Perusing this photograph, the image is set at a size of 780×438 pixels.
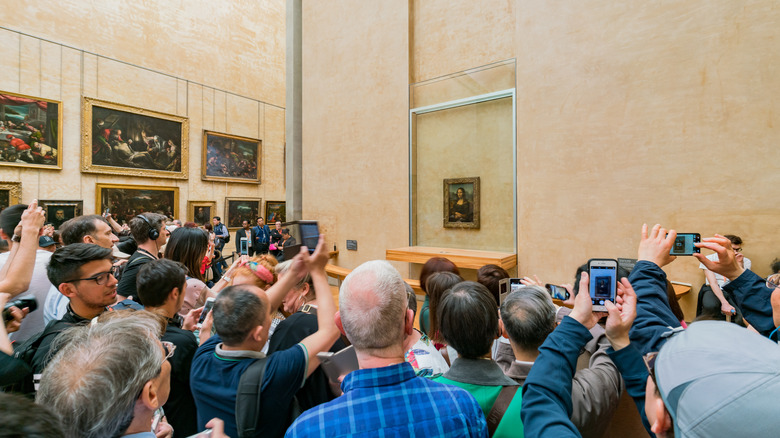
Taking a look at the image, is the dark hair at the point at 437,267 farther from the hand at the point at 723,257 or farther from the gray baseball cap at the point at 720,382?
the gray baseball cap at the point at 720,382

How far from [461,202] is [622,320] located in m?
6.39

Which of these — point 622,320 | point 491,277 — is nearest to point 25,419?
point 622,320

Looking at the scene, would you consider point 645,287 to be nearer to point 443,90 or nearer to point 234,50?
point 443,90

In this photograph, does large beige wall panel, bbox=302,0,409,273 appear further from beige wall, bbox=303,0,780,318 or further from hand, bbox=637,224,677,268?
hand, bbox=637,224,677,268

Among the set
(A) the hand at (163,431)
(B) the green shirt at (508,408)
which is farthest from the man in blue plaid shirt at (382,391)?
(A) the hand at (163,431)

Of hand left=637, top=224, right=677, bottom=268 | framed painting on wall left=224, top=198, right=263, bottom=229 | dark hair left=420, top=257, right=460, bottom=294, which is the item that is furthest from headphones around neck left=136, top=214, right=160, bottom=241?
framed painting on wall left=224, top=198, right=263, bottom=229

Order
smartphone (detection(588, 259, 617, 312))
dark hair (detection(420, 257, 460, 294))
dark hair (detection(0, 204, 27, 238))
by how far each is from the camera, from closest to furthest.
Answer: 1. smartphone (detection(588, 259, 617, 312))
2. dark hair (detection(0, 204, 27, 238))
3. dark hair (detection(420, 257, 460, 294))

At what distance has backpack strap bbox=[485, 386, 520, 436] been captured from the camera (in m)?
1.44

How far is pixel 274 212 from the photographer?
16594mm

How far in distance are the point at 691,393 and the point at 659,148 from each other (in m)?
5.97

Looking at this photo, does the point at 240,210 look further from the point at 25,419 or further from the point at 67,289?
the point at 25,419

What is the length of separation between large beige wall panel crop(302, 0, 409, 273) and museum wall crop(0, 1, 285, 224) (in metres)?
6.19

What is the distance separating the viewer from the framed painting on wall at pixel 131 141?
11.2 m

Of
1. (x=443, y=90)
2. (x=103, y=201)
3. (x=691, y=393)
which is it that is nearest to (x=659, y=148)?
(x=443, y=90)
